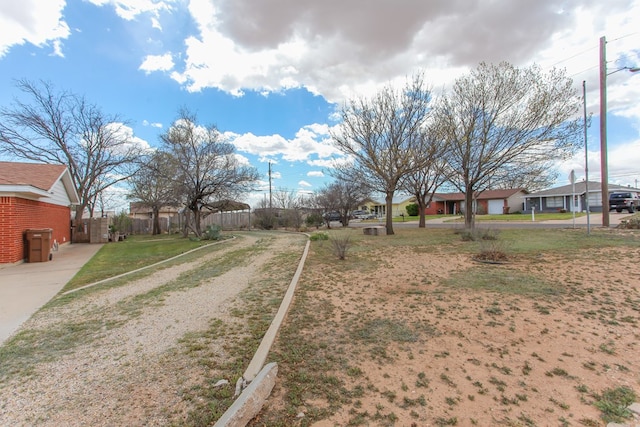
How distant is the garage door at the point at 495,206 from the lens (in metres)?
42.1

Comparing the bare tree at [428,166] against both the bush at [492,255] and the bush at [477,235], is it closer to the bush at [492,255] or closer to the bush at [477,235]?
the bush at [477,235]

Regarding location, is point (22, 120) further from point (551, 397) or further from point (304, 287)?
Answer: point (551, 397)

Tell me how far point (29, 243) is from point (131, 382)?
11.4 meters

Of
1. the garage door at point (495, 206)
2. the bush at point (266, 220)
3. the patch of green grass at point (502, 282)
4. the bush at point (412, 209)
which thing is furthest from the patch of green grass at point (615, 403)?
the garage door at point (495, 206)

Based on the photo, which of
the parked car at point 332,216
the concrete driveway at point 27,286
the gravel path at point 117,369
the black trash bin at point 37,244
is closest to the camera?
the gravel path at point 117,369

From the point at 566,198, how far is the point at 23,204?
48873 mm

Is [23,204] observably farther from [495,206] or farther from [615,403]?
[495,206]

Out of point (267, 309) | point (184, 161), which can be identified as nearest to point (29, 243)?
point (184, 161)

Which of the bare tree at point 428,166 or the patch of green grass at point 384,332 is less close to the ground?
the bare tree at point 428,166

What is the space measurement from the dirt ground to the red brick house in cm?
1065

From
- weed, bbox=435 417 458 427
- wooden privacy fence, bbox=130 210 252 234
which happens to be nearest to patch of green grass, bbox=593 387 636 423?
weed, bbox=435 417 458 427

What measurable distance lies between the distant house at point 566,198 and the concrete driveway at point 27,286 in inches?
1742

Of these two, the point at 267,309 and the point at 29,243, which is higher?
the point at 29,243

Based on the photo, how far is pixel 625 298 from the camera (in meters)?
4.78
